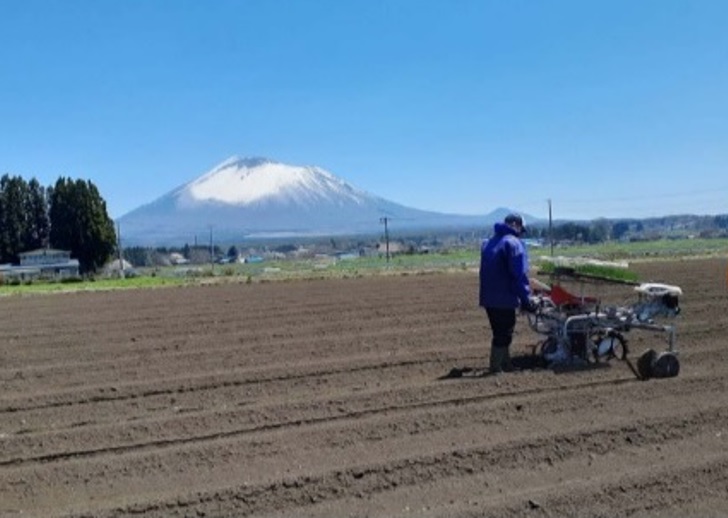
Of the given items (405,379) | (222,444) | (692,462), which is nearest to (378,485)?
(222,444)

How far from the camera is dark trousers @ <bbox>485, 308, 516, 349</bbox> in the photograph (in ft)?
27.6

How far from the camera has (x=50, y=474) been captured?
18.5ft

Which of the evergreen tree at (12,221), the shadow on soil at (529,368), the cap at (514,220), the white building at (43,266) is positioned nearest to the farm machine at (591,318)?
the shadow on soil at (529,368)

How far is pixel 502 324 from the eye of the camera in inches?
331

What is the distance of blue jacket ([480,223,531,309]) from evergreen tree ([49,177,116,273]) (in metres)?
58.9

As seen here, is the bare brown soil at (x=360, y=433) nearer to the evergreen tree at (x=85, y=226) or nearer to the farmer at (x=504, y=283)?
the farmer at (x=504, y=283)

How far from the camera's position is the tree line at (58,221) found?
6378 centimetres

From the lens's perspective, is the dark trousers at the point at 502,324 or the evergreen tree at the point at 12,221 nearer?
the dark trousers at the point at 502,324

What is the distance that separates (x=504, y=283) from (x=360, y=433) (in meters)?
2.76

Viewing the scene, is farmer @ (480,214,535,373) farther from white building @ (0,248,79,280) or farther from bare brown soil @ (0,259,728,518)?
white building @ (0,248,79,280)

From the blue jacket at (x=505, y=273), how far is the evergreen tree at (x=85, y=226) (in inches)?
2318

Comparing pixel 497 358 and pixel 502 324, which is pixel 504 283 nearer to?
pixel 502 324

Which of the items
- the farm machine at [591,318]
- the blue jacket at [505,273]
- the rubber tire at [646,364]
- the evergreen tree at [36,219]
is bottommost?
the rubber tire at [646,364]

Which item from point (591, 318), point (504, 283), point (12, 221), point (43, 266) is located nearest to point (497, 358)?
point (504, 283)
